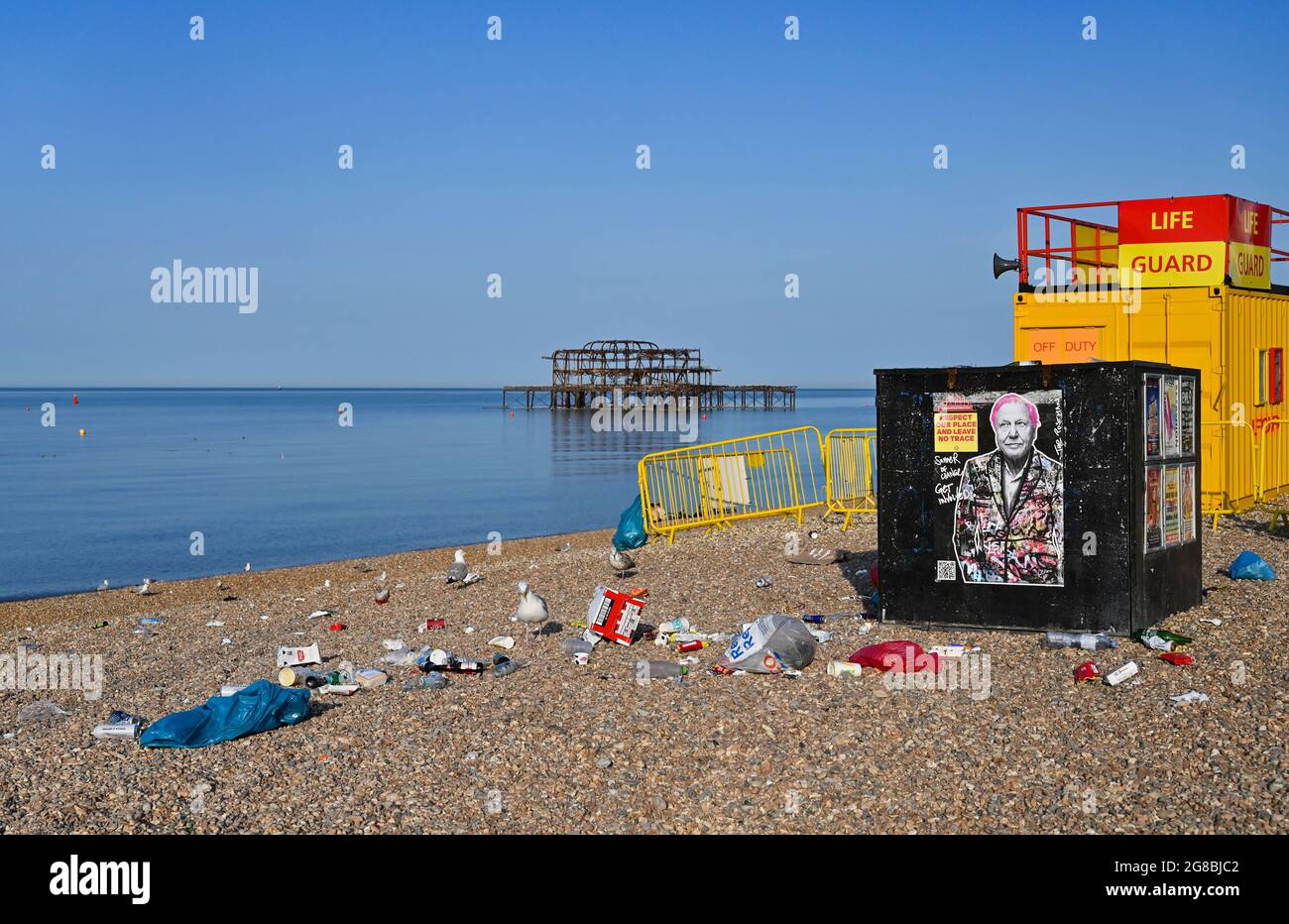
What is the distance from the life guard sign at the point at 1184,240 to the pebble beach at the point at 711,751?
6083 mm

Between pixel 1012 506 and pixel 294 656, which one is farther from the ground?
pixel 1012 506

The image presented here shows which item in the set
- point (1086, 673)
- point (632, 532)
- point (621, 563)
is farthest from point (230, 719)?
point (632, 532)

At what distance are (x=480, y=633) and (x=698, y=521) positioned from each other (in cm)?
722

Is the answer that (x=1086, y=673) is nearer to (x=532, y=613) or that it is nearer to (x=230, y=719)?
(x=532, y=613)

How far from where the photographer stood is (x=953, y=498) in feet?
28.2

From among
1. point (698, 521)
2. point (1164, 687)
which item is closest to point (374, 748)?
point (1164, 687)

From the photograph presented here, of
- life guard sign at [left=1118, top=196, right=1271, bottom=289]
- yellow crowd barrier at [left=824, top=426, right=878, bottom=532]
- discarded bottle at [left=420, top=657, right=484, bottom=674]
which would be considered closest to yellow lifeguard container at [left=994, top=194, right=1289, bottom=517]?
life guard sign at [left=1118, top=196, right=1271, bottom=289]

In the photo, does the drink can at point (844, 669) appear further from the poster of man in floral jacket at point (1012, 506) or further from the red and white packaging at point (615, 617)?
the red and white packaging at point (615, 617)

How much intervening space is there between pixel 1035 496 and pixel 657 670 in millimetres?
2983

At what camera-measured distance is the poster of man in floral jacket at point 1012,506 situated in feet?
27.3

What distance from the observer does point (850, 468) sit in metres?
17.5

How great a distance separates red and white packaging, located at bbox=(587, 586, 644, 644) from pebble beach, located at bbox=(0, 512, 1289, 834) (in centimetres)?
14
